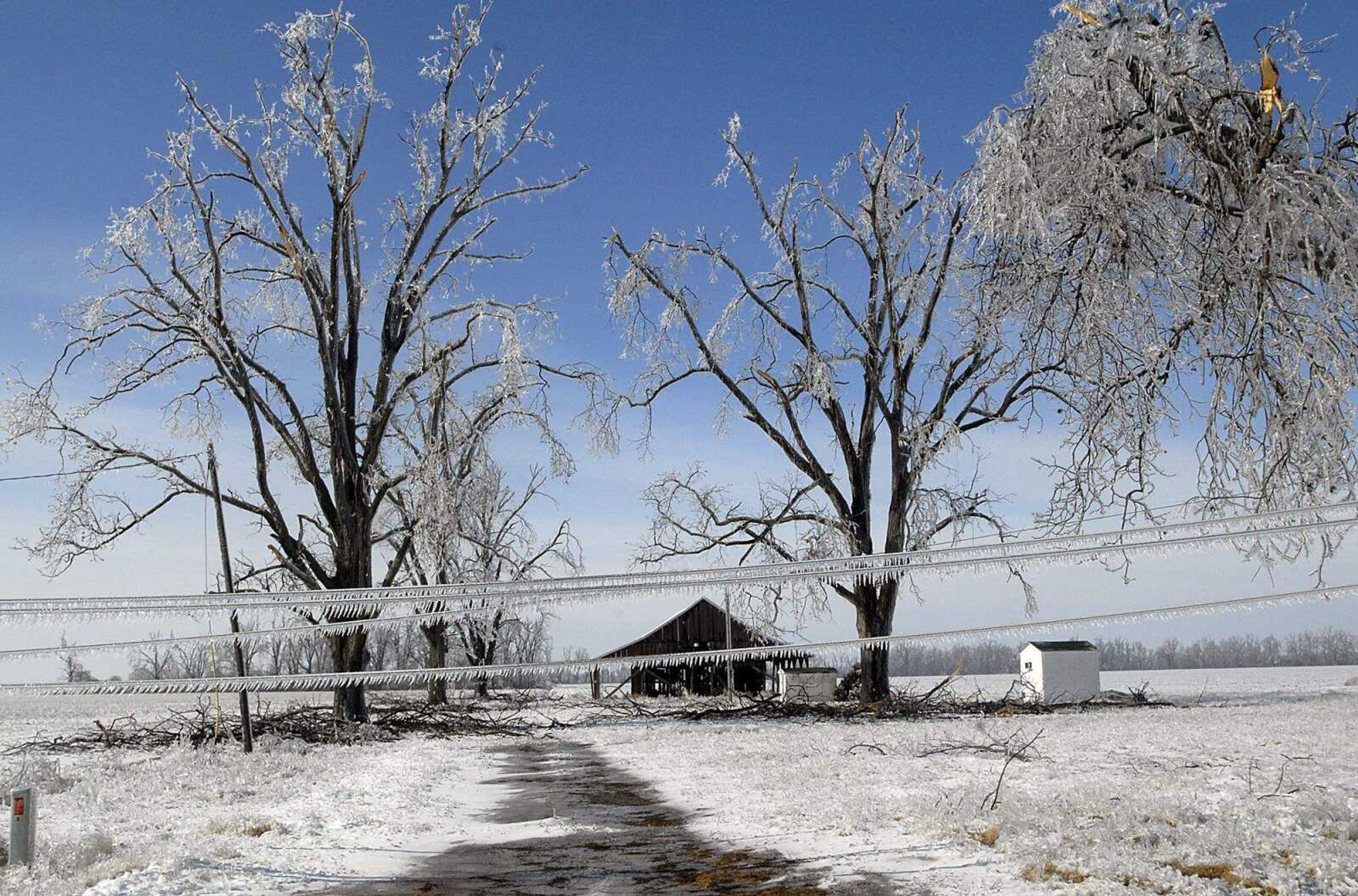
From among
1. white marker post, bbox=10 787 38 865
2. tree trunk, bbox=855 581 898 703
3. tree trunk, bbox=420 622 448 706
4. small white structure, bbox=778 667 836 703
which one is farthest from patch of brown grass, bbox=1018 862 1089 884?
tree trunk, bbox=420 622 448 706

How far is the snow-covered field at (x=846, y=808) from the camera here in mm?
5375

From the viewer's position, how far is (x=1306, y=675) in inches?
2002

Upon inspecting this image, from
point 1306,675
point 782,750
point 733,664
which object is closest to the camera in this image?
point 782,750

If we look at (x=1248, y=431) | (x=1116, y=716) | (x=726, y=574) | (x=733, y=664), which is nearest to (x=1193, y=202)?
(x=1248, y=431)

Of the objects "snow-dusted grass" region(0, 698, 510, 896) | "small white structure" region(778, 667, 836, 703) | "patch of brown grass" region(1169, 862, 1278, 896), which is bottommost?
"small white structure" region(778, 667, 836, 703)

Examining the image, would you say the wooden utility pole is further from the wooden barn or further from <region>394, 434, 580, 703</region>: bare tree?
the wooden barn

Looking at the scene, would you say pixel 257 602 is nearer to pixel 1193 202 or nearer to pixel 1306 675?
pixel 1193 202

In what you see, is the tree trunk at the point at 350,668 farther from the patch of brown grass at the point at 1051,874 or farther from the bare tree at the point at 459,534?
the patch of brown grass at the point at 1051,874

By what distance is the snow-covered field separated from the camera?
5375mm

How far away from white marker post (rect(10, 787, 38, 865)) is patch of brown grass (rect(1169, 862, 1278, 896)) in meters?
6.77

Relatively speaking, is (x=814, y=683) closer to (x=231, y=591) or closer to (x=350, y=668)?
(x=350, y=668)

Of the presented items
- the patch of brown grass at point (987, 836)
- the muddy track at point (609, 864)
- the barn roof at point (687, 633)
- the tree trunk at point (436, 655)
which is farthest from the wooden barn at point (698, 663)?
the patch of brown grass at point (987, 836)

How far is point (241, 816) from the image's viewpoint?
807 centimetres

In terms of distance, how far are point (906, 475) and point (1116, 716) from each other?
6307 millimetres
